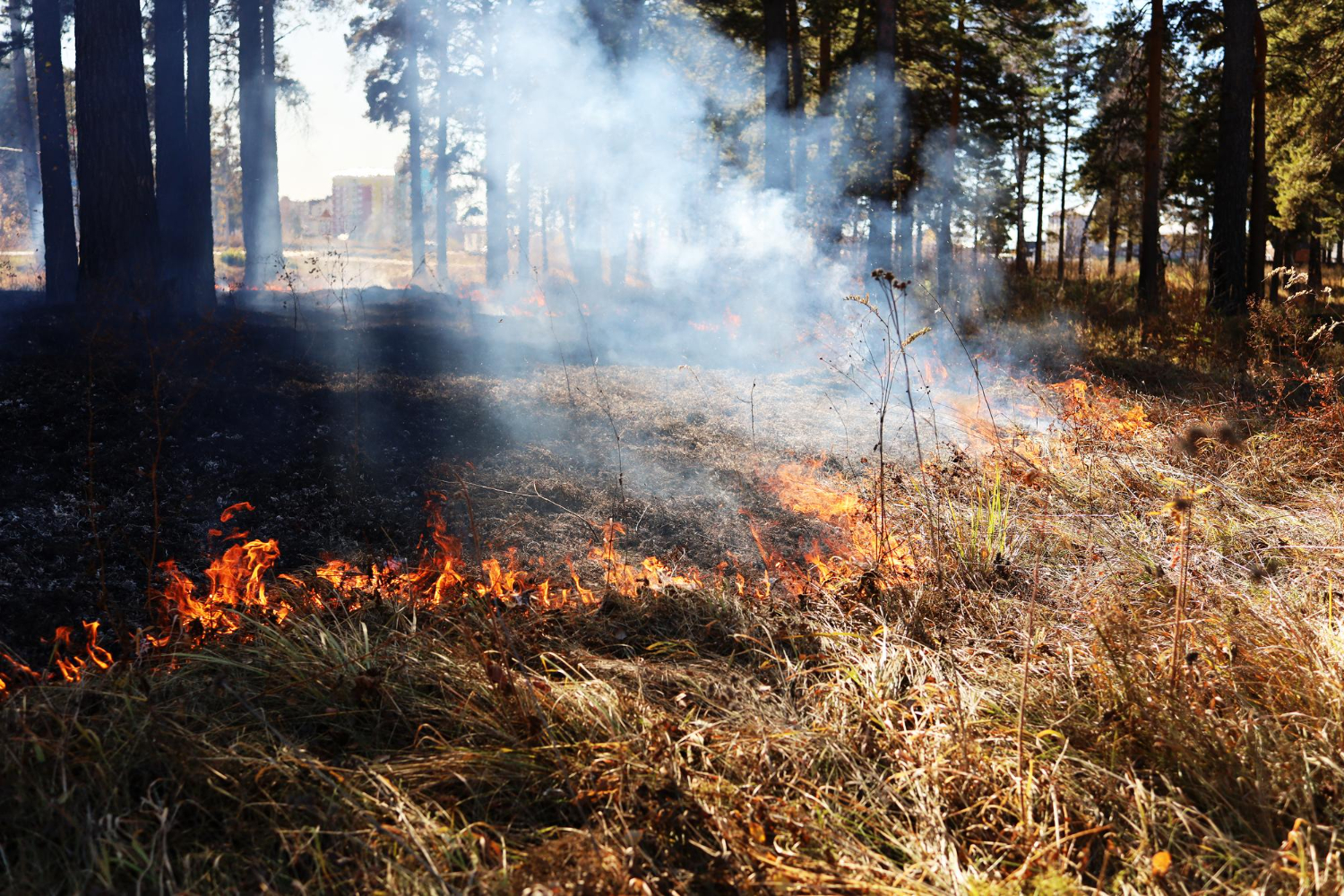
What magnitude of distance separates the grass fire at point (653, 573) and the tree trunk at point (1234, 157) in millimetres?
49

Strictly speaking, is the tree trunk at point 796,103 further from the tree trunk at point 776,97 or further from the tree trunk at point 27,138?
the tree trunk at point 27,138

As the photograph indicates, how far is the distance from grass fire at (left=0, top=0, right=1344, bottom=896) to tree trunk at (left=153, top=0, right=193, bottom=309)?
59 millimetres

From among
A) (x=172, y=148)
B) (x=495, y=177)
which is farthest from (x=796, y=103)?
(x=172, y=148)

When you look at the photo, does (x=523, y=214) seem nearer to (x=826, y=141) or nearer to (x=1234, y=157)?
(x=826, y=141)

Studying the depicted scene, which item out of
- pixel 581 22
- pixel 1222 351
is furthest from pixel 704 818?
pixel 581 22

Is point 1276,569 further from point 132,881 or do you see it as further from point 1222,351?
point 1222,351

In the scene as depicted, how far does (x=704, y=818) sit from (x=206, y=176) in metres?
9.80

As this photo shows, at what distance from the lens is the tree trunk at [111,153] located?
6555mm

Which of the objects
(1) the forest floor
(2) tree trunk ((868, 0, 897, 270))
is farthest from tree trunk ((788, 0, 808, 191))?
(1) the forest floor

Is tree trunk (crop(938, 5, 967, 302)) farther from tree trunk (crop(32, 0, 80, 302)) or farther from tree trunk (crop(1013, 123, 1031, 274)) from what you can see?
tree trunk (crop(32, 0, 80, 302))

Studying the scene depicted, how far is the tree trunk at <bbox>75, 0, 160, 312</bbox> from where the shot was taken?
6.55m

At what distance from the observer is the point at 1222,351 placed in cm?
867

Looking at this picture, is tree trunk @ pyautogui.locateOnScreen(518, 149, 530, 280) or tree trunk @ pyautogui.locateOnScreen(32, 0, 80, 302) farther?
tree trunk @ pyautogui.locateOnScreen(518, 149, 530, 280)

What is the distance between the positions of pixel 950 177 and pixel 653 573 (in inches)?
920
